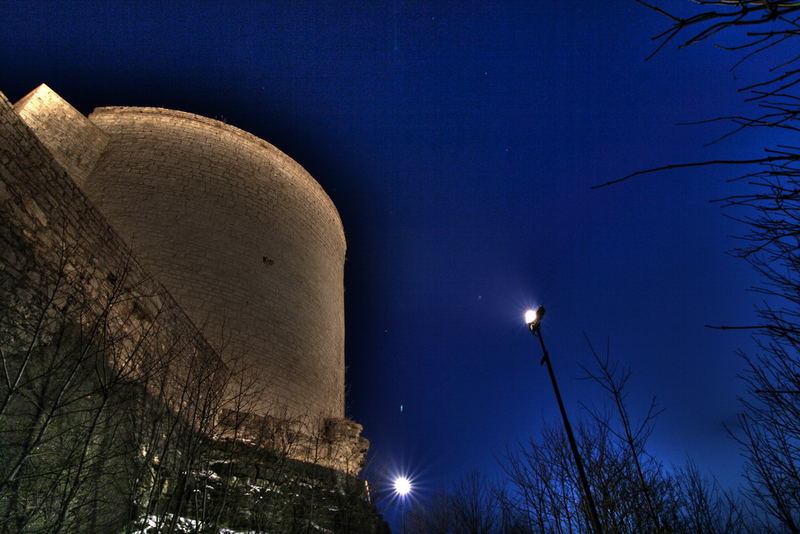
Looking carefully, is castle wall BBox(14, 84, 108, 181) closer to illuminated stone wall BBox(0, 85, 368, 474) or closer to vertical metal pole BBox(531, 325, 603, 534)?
illuminated stone wall BBox(0, 85, 368, 474)

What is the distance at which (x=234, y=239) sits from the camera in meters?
9.84

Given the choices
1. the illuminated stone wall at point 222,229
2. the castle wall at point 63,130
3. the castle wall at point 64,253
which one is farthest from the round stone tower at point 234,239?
the castle wall at point 64,253

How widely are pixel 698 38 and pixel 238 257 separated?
30.7 feet

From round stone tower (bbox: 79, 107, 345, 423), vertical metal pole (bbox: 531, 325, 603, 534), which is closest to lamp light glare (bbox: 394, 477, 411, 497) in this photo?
round stone tower (bbox: 79, 107, 345, 423)

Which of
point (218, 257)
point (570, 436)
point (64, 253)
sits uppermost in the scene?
point (218, 257)

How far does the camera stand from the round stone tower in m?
8.70

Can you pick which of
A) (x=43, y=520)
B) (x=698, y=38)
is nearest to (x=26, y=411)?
(x=43, y=520)

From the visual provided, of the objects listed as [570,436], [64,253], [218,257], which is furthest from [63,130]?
[570,436]

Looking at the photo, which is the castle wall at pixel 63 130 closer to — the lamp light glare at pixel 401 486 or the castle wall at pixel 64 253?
the castle wall at pixel 64 253

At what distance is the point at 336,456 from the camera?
929cm

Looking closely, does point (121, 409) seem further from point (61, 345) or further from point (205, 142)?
point (205, 142)

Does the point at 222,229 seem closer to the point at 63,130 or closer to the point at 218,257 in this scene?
the point at 218,257

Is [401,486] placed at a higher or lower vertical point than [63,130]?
lower

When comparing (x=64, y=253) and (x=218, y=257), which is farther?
(x=218, y=257)
